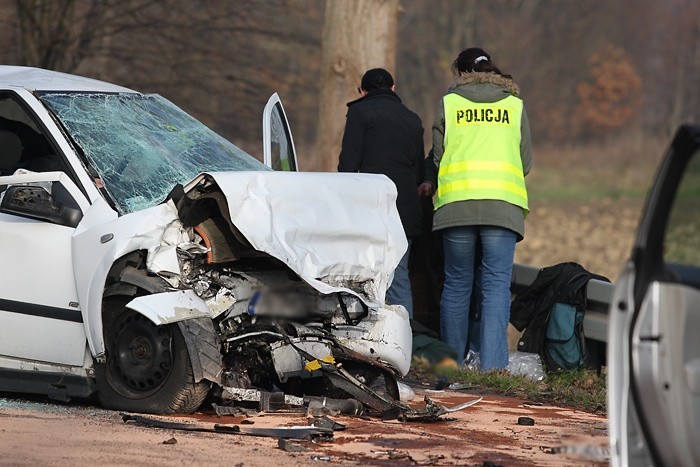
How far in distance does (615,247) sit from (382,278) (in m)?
16.2

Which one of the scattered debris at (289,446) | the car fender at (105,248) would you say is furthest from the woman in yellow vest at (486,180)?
the scattered debris at (289,446)

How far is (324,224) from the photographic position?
23.0 ft

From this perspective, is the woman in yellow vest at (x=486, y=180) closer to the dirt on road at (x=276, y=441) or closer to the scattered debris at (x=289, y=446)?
the dirt on road at (x=276, y=441)

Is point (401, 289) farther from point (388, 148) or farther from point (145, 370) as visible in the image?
point (145, 370)

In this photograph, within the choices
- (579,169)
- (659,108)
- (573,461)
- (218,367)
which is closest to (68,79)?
(218,367)

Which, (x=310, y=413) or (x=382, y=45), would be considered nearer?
(x=310, y=413)

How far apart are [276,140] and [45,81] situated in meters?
1.56

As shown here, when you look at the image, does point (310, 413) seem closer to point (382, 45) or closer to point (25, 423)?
point (25, 423)

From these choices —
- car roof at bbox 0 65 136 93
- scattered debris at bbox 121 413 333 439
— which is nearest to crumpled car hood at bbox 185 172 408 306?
scattered debris at bbox 121 413 333 439

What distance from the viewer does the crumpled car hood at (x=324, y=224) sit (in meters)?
6.75

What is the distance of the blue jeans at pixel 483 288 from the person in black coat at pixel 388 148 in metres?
0.31

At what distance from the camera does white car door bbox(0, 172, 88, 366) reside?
7012 mm

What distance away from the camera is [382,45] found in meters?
11.7

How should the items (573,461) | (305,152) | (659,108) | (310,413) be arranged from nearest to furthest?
(573,461) < (310,413) < (305,152) < (659,108)
